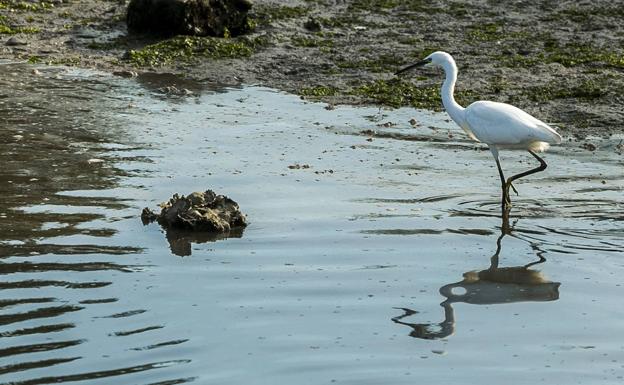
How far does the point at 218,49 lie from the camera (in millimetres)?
15344

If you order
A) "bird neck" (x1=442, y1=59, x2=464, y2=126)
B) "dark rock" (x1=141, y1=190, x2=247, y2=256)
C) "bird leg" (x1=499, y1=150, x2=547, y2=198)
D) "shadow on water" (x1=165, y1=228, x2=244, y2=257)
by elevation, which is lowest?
"shadow on water" (x1=165, y1=228, x2=244, y2=257)

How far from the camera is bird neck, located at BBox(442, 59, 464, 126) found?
10.9 meters

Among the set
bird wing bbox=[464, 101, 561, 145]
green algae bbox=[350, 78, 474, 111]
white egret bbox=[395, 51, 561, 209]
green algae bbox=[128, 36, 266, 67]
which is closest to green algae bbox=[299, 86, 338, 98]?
green algae bbox=[350, 78, 474, 111]

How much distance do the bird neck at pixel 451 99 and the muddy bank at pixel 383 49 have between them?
1791 mm

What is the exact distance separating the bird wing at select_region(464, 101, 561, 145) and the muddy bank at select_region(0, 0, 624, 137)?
6.71ft

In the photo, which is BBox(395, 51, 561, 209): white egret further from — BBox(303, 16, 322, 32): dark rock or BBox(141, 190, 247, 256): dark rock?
BBox(303, 16, 322, 32): dark rock

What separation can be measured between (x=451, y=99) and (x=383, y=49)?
14.4 ft

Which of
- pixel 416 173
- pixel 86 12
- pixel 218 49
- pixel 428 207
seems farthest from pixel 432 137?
pixel 86 12

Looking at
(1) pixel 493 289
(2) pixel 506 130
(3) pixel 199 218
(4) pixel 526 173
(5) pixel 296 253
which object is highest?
(2) pixel 506 130

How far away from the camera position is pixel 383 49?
604 inches

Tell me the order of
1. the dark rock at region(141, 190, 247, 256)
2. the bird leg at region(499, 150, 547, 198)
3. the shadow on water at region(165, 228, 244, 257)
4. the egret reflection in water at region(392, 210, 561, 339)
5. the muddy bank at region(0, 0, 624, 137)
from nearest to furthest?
1. the egret reflection in water at region(392, 210, 561, 339)
2. the shadow on water at region(165, 228, 244, 257)
3. the dark rock at region(141, 190, 247, 256)
4. the bird leg at region(499, 150, 547, 198)
5. the muddy bank at region(0, 0, 624, 137)

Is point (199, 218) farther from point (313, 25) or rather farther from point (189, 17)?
point (313, 25)

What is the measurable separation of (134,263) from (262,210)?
1.61 meters

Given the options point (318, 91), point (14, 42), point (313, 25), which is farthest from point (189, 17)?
point (318, 91)
